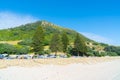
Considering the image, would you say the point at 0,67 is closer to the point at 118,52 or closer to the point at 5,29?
the point at 118,52

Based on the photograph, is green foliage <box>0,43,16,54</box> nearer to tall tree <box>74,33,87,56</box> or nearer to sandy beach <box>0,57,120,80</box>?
tall tree <box>74,33,87,56</box>

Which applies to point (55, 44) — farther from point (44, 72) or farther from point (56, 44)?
point (44, 72)

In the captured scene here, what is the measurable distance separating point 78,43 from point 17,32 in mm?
55616

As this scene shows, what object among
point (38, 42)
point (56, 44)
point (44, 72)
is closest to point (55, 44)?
point (56, 44)

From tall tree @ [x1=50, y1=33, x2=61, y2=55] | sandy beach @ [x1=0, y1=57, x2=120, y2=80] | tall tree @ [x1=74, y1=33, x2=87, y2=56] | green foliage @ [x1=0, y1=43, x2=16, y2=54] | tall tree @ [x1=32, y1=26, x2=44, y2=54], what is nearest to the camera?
sandy beach @ [x1=0, y1=57, x2=120, y2=80]

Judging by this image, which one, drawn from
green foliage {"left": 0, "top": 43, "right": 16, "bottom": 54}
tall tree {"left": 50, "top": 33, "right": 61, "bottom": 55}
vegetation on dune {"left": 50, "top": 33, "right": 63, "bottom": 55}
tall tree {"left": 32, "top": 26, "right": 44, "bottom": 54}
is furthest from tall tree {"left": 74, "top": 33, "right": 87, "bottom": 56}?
green foliage {"left": 0, "top": 43, "right": 16, "bottom": 54}

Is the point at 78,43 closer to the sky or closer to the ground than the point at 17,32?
closer to the ground

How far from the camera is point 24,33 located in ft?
391

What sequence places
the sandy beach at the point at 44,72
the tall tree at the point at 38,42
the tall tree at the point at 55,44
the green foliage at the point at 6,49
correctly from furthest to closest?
the tall tree at the point at 55,44 < the green foliage at the point at 6,49 < the tall tree at the point at 38,42 < the sandy beach at the point at 44,72

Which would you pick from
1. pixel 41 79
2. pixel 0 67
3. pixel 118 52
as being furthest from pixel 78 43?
pixel 41 79

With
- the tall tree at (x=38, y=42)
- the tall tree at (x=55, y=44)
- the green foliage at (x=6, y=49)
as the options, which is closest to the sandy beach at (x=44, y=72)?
the tall tree at (x=38, y=42)

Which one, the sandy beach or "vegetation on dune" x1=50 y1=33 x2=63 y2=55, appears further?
"vegetation on dune" x1=50 y1=33 x2=63 y2=55

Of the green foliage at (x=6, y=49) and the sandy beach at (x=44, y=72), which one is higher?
the green foliage at (x=6, y=49)

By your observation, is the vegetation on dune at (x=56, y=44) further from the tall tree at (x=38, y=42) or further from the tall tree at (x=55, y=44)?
the tall tree at (x=38, y=42)
